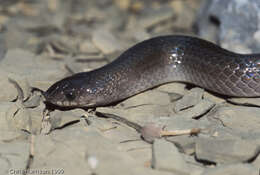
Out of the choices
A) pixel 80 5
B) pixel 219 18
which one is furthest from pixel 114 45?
pixel 80 5

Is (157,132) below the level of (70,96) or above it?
below

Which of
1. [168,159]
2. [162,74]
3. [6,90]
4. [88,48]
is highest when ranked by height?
[88,48]

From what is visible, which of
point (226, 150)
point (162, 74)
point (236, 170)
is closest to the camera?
point (236, 170)

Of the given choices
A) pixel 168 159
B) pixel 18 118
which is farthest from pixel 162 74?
pixel 18 118

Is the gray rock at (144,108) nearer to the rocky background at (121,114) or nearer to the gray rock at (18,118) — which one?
the rocky background at (121,114)

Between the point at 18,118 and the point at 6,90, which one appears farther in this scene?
the point at 6,90

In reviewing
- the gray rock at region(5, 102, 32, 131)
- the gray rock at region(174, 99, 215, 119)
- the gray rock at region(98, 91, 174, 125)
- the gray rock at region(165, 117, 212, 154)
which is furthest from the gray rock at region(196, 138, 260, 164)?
the gray rock at region(5, 102, 32, 131)

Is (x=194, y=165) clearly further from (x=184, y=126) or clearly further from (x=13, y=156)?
(x=13, y=156)

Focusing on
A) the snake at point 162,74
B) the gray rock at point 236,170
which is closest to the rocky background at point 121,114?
the gray rock at point 236,170

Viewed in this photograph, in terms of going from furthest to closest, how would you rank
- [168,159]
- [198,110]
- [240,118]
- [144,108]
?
[144,108], [198,110], [240,118], [168,159]
